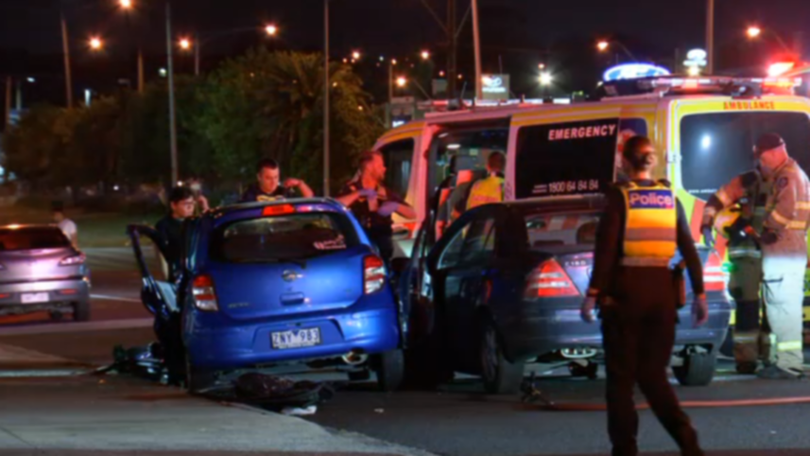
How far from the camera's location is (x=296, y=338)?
36.3ft

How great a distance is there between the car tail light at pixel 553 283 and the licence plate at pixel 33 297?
11.7 metres

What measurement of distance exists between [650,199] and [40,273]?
14.4 meters

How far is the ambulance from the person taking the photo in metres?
12.8

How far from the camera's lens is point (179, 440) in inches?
341

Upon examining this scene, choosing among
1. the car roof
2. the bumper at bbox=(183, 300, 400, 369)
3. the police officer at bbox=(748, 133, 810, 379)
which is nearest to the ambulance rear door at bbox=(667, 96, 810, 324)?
the police officer at bbox=(748, 133, 810, 379)

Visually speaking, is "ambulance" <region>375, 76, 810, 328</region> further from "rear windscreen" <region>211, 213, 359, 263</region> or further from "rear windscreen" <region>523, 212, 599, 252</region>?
"rear windscreen" <region>211, 213, 359, 263</region>

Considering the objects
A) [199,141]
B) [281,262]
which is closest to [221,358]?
[281,262]

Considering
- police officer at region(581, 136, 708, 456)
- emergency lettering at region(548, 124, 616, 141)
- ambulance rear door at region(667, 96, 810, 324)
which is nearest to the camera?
police officer at region(581, 136, 708, 456)

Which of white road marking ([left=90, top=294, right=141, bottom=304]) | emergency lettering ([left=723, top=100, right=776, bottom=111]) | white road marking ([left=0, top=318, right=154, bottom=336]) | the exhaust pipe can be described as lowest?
white road marking ([left=90, top=294, right=141, bottom=304])

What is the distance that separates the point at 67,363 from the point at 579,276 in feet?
19.9

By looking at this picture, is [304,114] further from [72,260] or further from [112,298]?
[72,260]

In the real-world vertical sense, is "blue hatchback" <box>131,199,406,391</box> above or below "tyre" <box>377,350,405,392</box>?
above

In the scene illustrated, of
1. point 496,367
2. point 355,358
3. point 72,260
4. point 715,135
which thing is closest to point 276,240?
point 355,358

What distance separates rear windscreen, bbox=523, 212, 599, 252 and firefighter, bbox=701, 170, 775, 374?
1279 millimetres
